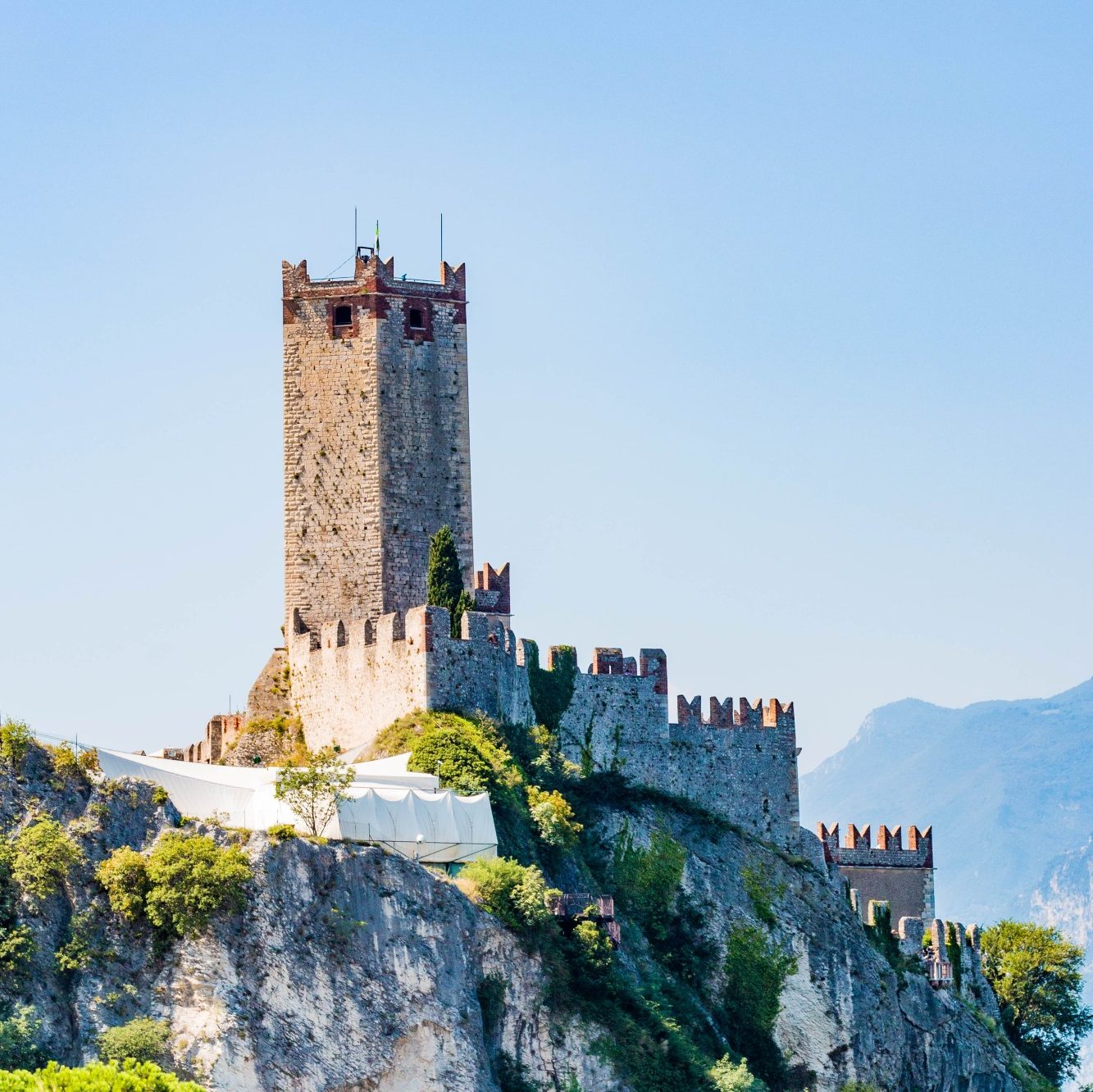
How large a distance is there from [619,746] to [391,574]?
9.54m

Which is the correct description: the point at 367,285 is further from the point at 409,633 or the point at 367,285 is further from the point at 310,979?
the point at 310,979

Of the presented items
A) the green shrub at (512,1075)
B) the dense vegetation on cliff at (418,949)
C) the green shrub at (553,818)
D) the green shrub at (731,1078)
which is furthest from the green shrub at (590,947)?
the green shrub at (731,1078)

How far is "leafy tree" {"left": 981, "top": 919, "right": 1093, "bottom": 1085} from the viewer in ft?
344

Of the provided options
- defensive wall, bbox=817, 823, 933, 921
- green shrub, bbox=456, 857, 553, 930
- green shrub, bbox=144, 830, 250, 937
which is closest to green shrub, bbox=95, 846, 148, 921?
green shrub, bbox=144, 830, 250, 937

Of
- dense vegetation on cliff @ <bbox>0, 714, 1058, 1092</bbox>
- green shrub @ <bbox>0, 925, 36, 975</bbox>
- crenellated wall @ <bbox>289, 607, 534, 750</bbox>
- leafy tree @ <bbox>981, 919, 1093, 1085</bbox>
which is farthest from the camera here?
leafy tree @ <bbox>981, 919, 1093, 1085</bbox>

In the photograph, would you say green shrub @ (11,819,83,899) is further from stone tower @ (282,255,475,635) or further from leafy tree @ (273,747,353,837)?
stone tower @ (282,255,475,635)

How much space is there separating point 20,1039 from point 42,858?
5202 mm

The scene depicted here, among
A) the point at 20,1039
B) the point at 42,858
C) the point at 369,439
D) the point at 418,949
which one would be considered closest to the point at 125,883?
the point at 42,858

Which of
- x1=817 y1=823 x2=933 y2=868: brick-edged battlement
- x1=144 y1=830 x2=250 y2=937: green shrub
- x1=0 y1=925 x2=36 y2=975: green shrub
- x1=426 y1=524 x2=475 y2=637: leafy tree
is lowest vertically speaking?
x1=0 y1=925 x2=36 y2=975: green shrub

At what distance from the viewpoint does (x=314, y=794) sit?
6919 cm

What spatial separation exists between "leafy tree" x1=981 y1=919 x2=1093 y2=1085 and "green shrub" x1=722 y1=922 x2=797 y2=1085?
74.8ft

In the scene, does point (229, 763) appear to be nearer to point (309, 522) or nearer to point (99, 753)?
point (309, 522)

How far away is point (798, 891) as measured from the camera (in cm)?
8744

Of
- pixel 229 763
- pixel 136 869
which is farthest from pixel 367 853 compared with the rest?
pixel 229 763
